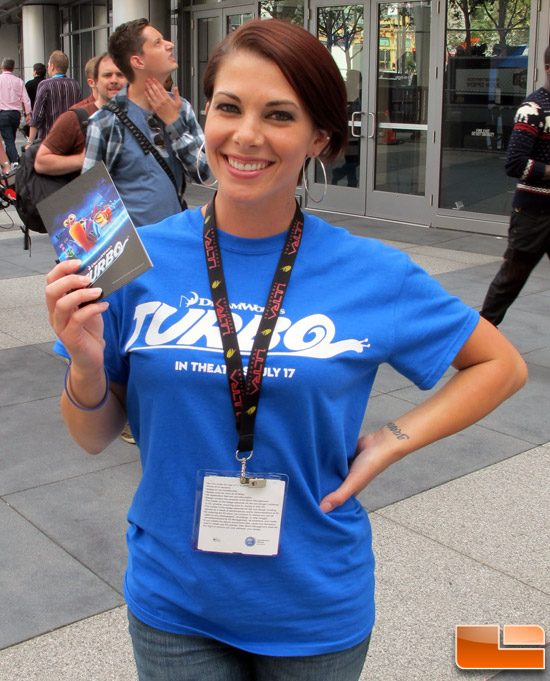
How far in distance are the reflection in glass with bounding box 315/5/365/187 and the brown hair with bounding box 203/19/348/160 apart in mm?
10701

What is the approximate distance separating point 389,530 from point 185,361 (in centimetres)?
256

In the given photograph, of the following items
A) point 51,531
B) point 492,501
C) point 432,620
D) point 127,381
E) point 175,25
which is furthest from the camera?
point 175,25

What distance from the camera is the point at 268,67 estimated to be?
5.24ft

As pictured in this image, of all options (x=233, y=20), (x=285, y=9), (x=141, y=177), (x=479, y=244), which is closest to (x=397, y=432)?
(x=141, y=177)

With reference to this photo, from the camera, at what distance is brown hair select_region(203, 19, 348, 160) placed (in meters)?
1.58

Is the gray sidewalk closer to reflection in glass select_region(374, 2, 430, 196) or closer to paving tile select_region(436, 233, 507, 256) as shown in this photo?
paving tile select_region(436, 233, 507, 256)

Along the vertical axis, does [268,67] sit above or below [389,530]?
above

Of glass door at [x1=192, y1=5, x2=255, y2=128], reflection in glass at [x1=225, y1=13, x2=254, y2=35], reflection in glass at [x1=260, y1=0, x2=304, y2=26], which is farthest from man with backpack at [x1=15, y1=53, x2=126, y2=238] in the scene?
reflection in glass at [x1=225, y1=13, x2=254, y2=35]

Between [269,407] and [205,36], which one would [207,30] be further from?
[269,407]

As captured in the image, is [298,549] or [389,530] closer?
[298,549]

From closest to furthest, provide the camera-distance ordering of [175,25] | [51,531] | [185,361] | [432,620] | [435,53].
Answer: [185,361] → [432,620] → [51,531] → [435,53] → [175,25]

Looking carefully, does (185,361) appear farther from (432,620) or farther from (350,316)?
(432,620)

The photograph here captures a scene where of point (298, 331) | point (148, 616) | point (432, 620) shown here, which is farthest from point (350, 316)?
point (432, 620)

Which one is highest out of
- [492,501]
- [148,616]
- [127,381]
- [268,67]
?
[268,67]
